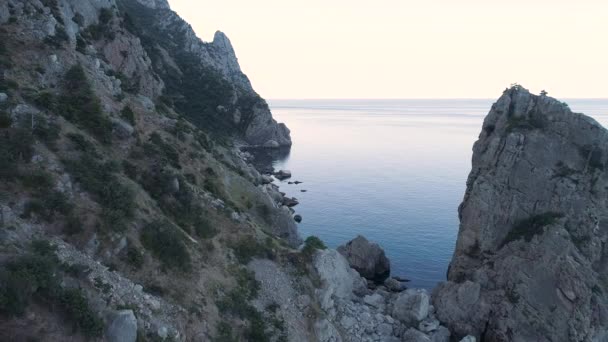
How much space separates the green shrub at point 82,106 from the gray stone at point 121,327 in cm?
2071

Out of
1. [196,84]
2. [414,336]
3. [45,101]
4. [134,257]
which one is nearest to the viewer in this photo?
[134,257]

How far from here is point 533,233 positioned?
42375 millimetres

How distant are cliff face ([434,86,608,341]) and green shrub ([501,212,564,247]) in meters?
0.11

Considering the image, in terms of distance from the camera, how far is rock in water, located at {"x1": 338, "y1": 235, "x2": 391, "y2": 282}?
179ft

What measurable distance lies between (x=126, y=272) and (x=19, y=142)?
12.5 m

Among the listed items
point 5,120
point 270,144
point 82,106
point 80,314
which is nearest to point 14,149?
point 5,120

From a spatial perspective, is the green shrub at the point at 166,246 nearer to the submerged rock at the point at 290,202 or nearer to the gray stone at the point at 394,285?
the gray stone at the point at 394,285

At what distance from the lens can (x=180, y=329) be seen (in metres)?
25.7

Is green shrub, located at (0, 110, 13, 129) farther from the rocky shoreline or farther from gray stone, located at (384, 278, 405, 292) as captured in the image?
gray stone, located at (384, 278, 405, 292)

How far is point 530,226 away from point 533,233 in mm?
1345

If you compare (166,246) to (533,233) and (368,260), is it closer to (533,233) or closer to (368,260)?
(368,260)

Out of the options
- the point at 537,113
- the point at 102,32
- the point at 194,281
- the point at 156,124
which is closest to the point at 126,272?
the point at 194,281

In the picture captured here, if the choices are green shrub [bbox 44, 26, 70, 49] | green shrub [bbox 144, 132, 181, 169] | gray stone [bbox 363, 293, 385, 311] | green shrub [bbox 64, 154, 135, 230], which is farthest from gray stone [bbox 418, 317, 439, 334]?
green shrub [bbox 44, 26, 70, 49]

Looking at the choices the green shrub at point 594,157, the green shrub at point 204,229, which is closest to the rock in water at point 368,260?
the green shrub at point 204,229
